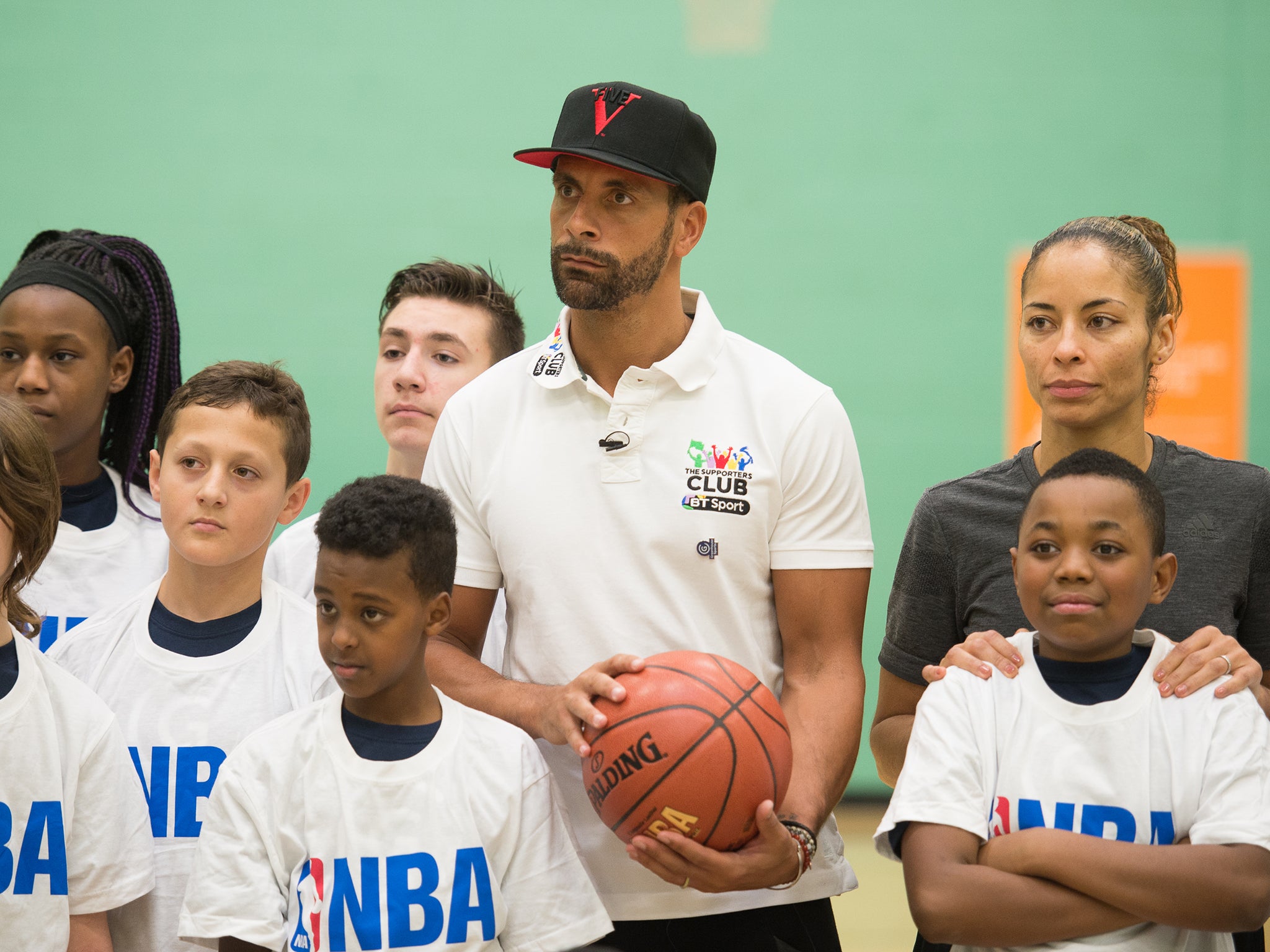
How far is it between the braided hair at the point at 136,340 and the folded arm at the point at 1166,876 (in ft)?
8.09

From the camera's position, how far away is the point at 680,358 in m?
2.65

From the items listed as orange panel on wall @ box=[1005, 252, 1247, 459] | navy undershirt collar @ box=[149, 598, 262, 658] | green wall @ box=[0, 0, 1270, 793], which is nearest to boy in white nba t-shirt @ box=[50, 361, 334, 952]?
navy undershirt collar @ box=[149, 598, 262, 658]

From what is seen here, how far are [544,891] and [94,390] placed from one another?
1812mm

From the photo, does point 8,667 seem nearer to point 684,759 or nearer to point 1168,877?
point 684,759

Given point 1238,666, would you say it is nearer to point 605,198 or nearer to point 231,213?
point 605,198

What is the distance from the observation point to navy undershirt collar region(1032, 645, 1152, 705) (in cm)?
227

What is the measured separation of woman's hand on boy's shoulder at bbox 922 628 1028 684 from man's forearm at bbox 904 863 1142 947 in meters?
0.37

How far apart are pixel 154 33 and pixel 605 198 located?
4.50m

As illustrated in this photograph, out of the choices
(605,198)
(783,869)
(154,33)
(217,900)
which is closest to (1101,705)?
(783,869)

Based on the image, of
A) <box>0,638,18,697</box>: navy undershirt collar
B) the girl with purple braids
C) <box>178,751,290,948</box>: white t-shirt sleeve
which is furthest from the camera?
the girl with purple braids

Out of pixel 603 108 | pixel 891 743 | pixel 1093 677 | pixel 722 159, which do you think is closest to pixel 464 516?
pixel 603 108

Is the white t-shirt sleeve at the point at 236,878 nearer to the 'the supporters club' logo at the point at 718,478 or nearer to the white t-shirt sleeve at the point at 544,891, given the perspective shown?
the white t-shirt sleeve at the point at 544,891

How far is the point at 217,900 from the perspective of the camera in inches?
85.2

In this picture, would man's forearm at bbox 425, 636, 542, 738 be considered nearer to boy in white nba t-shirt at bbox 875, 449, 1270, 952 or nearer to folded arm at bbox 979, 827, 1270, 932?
boy in white nba t-shirt at bbox 875, 449, 1270, 952
